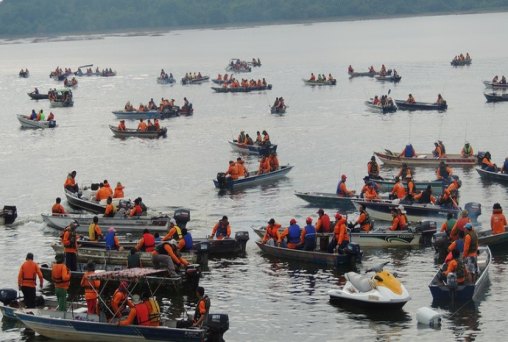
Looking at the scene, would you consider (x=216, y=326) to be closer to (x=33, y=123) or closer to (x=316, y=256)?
(x=316, y=256)

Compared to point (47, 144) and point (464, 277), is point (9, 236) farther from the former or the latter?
point (47, 144)

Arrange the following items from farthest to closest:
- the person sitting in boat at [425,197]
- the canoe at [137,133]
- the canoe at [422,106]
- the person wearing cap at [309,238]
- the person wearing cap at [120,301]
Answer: the canoe at [422,106] → the canoe at [137,133] → the person sitting in boat at [425,197] → the person wearing cap at [309,238] → the person wearing cap at [120,301]

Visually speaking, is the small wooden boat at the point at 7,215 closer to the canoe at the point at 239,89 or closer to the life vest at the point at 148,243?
the life vest at the point at 148,243

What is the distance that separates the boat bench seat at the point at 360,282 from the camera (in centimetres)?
3198

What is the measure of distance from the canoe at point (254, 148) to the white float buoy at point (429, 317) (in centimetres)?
3415

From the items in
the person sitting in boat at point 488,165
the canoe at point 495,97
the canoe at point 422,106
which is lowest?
the person sitting in boat at point 488,165

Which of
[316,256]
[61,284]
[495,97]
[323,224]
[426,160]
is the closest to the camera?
[61,284]

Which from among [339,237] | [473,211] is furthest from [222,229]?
[473,211]

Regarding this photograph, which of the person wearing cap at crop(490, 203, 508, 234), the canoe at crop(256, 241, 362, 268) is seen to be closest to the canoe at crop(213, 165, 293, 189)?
the canoe at crop(256, 241, 362, 268)

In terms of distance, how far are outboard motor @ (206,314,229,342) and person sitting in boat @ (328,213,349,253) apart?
941 cm

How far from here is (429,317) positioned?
1189 inches

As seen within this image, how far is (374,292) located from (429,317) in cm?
209

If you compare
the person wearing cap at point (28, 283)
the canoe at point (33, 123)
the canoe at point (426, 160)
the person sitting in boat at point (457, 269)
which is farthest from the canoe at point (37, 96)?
the person sitting in boat at point (457, 269)

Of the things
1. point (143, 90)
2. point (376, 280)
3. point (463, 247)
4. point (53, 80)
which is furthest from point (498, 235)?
point (53, 80)
